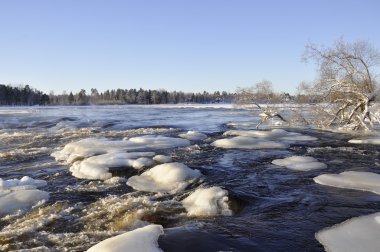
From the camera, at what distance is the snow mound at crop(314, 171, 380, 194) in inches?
336

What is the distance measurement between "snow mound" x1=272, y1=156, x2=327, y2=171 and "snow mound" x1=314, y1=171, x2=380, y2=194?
112cm

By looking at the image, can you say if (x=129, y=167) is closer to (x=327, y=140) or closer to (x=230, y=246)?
(x=230, y=246)

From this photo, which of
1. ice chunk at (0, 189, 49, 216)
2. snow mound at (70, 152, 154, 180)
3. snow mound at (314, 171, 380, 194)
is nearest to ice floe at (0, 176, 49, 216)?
ice chunk at (0, 189, 49, 216)

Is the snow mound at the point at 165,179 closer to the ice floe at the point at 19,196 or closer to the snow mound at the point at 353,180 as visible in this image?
the ice floe at the point at 19,196

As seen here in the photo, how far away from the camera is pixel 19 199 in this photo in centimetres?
779

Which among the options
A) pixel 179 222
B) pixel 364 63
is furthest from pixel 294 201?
pixel 364 63

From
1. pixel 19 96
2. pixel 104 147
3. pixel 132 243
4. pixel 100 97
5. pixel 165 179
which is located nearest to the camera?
pixel 132 243

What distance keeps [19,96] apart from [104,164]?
375 ft

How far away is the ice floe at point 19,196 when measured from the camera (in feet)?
24.5

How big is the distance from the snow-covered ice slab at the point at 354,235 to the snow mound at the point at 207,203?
1.85 metres

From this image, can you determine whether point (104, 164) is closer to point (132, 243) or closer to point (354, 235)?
point (132, 243)

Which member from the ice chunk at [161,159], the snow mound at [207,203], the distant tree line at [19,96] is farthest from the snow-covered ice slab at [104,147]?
the distant tree line at [19,96]

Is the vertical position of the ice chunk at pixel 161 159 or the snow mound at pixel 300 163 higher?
the ice chunk at pixel 161 159

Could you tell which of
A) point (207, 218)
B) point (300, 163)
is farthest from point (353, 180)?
point (207, 218)
